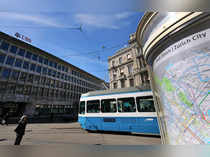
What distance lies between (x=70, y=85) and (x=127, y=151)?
40.2 meters

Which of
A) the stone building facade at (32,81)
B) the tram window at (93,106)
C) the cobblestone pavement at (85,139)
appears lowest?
the cobblestone pavement at (85,139)

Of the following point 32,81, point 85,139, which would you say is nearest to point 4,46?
point 32,81

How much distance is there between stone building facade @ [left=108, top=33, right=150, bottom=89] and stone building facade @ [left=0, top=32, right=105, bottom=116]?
65.0 ft

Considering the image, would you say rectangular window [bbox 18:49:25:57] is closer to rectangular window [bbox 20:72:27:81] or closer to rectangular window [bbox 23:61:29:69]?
rectangular window [bbox 23:61:29:69]

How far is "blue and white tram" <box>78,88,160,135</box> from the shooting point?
630cm

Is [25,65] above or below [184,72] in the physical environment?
above

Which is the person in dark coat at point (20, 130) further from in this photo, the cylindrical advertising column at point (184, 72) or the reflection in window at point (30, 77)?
the reflection in window at point (30, 77)

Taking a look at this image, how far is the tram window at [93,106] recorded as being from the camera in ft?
25.7

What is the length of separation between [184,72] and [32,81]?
32.9 metres

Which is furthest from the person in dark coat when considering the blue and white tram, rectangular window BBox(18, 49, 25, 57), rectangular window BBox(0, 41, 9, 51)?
rectangular window BBox(18, 49, 25, 57)

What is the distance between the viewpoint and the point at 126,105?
276 inches

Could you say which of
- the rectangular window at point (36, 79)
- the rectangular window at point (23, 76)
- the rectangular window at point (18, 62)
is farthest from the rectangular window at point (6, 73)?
the rectangular window at point (36, 79)

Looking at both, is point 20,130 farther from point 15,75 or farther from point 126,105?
point 15,75

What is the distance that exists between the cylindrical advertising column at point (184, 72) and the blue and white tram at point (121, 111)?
345cm
